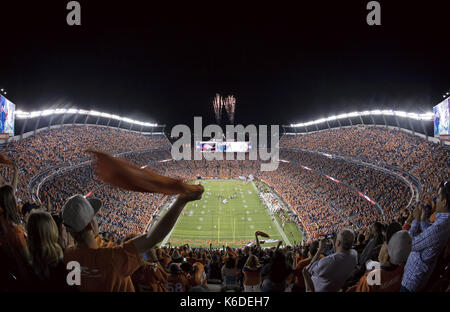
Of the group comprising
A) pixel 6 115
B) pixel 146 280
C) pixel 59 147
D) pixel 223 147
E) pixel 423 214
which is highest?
pixel 6 115

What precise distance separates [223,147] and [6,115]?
46963mm

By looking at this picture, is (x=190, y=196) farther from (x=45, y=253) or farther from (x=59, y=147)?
(x=59, y=147)

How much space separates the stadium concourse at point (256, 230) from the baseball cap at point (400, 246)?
1cm

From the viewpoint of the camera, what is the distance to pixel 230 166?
216ft

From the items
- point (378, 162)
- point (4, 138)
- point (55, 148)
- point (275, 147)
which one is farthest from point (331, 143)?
point (4, 138)

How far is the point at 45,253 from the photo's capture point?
248 cm

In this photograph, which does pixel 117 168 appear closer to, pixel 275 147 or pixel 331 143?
pixel 331 143

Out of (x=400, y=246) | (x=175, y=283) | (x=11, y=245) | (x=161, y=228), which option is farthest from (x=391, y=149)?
(x=11, y=245)

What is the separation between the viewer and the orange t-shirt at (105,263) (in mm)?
2428

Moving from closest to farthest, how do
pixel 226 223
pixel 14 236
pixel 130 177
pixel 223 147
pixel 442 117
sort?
1. pixel 130 177
2. pixel 14 236
3. pixel 442 117
4. pixel 226 223
5. pixel 223 147

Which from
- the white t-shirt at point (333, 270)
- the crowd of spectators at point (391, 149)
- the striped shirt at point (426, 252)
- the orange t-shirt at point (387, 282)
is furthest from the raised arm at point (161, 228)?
the crowd of spectators at point (391, 149)

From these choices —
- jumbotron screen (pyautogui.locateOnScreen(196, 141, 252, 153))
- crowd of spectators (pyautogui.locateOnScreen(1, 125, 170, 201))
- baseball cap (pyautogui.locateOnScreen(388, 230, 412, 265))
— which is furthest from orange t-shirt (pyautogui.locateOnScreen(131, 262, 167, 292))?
jumbotron screen (pyautogui.locateOnScreen(196, 141, 252, 153))

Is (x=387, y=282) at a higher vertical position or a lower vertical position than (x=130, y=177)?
lower

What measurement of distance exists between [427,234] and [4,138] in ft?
117
